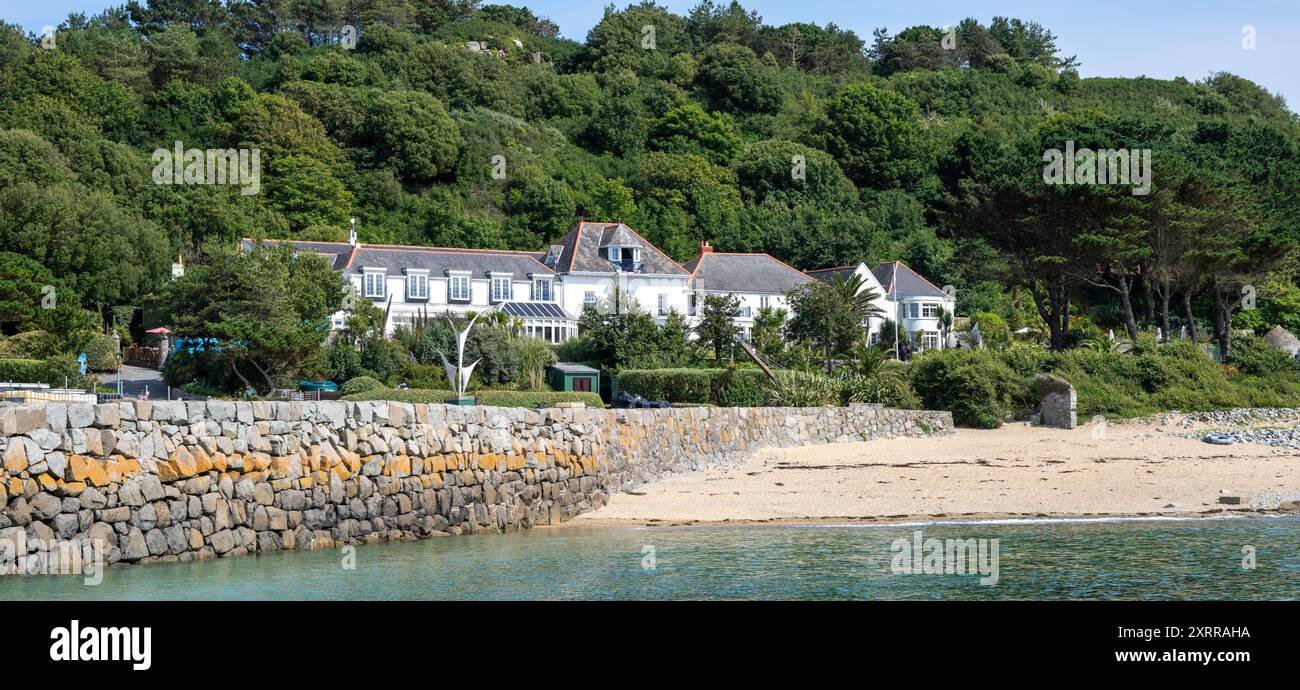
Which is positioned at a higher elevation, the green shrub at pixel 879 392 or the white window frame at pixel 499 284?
the white window frame at pixel 499 284

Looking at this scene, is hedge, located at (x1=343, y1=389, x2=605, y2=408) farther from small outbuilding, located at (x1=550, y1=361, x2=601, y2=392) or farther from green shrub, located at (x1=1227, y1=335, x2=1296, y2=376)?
green shrub, located at (x1=1227, y1=335, x2=1296, y2=376)

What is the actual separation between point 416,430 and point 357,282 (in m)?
40.8

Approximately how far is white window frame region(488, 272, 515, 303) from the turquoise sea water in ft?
141

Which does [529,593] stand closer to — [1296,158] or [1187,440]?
[1187,440]

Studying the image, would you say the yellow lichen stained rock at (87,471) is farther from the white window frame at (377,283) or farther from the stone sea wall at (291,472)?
the white window frame at (377,283)

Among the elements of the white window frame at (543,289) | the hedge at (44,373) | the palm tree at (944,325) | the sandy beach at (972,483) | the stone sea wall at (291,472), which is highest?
the white window frame at (543,289)

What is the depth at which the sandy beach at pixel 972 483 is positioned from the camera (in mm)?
22156

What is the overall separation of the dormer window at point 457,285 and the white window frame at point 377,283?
3.34m

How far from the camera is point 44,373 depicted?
134ft

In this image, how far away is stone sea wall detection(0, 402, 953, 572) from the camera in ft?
50.0

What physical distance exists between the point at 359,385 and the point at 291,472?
2374 centimetres

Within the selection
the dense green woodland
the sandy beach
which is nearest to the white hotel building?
the dense green woodland

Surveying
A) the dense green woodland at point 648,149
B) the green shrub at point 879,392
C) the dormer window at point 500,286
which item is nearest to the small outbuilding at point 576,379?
the green shrub at point 879,392

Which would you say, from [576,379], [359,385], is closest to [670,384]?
[576,379]
